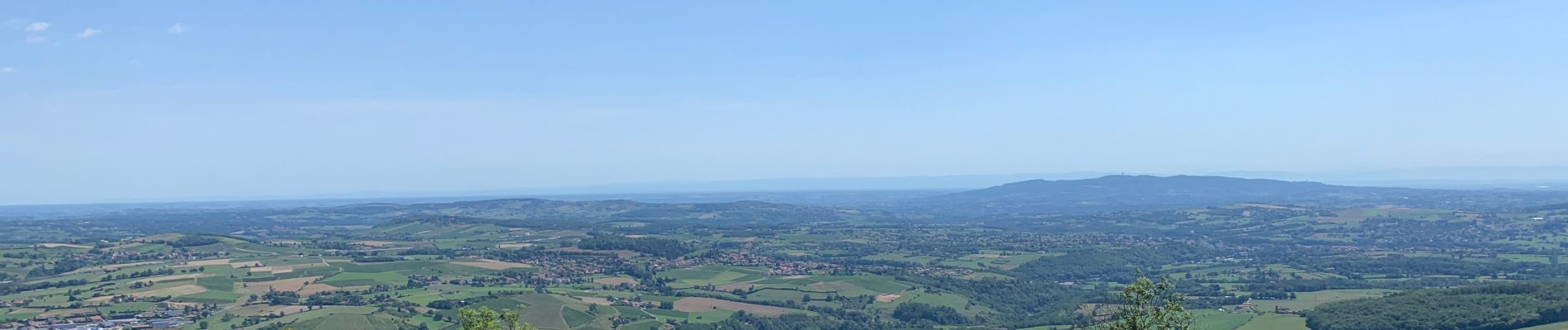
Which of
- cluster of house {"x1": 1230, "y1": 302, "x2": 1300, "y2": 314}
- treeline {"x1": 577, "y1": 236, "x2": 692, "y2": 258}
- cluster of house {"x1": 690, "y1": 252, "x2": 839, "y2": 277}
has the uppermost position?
treeline {"x1": 577, "y1": 236, "x2": 692, "y2": 258}

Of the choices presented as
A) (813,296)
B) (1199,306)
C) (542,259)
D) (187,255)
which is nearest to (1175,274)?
(1199,306)

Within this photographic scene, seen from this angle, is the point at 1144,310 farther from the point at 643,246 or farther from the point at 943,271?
the point at 643,246

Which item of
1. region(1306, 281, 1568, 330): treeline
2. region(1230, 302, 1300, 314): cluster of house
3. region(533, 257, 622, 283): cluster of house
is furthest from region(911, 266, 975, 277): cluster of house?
region(1306, 281, 1568, 330): treeline

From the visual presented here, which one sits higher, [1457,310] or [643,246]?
[643,246]

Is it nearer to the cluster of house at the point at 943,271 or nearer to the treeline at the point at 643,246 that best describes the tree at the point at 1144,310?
the cluster of house at the point at 943,271

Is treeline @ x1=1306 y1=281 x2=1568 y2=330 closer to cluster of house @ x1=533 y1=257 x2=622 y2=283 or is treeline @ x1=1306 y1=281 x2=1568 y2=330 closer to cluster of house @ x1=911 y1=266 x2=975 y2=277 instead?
cluster of house @ x1=911 y1=266 x2=975 y2=277

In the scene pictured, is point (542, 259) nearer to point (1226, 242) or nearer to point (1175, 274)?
point (1175, 274)

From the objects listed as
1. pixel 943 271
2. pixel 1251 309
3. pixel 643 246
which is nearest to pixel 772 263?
pixel 643 246
